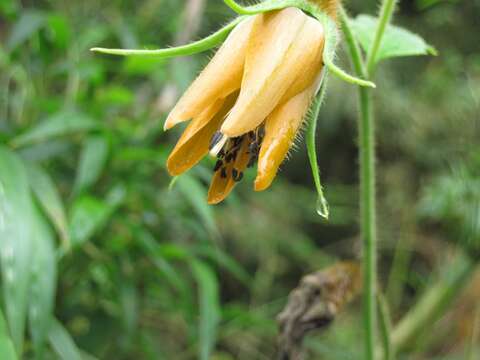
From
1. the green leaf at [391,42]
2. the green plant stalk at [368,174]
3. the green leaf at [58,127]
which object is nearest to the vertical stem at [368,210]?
the green plant stalk at [368,174]

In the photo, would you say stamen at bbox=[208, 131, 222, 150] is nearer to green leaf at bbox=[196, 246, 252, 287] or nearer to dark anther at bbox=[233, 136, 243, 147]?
dark anther at bbox=[233, 136, 243, 147]

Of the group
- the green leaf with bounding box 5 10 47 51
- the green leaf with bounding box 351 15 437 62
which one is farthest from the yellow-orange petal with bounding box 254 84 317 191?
the green leaf with bounding box 5 10 47 51

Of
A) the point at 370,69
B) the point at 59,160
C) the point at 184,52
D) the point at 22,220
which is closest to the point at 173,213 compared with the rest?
the point at 59,160

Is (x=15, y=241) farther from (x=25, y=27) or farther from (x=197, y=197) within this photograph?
(x=25, y=27)

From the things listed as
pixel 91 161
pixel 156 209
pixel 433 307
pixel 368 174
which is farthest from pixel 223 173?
pixel 433 307

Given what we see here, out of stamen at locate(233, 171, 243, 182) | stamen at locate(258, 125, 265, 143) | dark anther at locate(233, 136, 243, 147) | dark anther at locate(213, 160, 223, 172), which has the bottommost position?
stamen at locate(233, 171, 243, 182)
